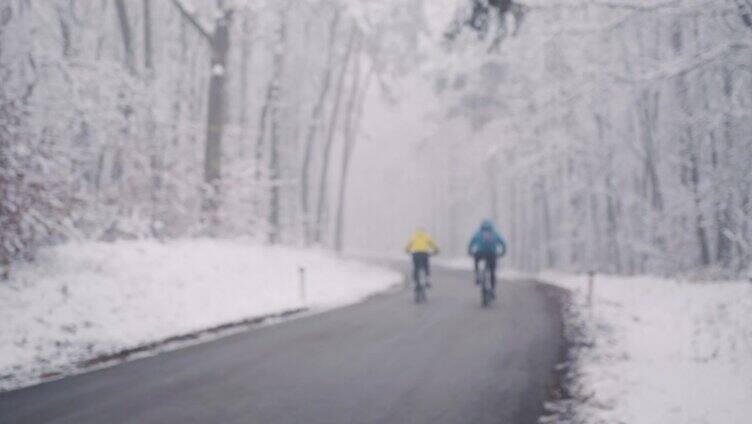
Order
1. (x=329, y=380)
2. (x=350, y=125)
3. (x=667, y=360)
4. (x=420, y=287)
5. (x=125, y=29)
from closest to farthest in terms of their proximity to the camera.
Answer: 1. (x=329, y=380)
2. (x=667, y=360)
3. (x=420, y=287)
4. (x=125, y=29)
5. (x=350, y=125)

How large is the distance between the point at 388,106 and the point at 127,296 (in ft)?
66.6

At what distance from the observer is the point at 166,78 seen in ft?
95.6

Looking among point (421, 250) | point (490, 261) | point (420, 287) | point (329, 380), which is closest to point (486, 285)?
point (490, 261)

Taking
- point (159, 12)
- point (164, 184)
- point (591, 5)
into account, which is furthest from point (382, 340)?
point (159, 12)

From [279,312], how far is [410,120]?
57.0 m

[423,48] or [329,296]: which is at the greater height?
[423,48]

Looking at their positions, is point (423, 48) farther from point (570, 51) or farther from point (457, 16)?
point (457, 16)

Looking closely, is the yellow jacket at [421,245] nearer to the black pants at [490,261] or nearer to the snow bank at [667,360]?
the black pants at [490,261]

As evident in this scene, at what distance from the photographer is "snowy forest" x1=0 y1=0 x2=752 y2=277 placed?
10.8 m

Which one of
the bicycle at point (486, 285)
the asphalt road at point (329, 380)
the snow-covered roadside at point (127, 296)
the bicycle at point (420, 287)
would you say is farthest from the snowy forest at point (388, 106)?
the bicycle at point (420, 287)

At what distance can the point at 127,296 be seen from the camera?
1164 cm

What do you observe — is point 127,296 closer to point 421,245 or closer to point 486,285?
point 421,245

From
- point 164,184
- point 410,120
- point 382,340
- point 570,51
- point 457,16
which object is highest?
point 410,120

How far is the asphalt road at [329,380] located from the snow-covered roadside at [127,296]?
1246 millimetres
